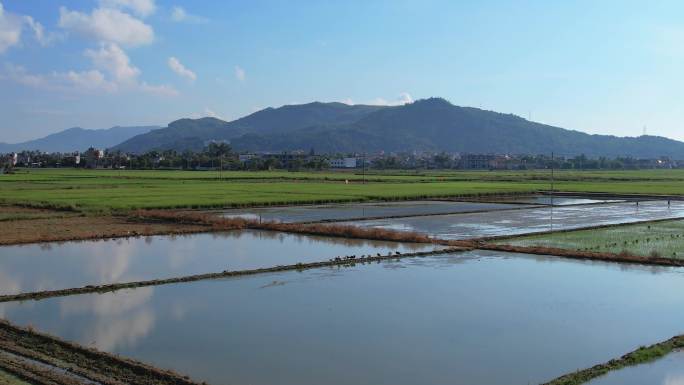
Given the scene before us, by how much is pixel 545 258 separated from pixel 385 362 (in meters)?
9.05

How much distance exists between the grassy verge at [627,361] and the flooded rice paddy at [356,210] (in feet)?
52.4

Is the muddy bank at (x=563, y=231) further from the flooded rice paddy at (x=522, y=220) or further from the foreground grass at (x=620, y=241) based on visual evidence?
the flooded rice paddy at (x=522, y=220)

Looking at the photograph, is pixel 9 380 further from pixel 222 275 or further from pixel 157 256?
pixel 157 256

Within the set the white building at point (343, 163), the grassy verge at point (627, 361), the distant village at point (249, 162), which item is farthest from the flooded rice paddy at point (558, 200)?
the white building at point (343, 163)

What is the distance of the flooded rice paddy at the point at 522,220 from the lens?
20891 millimetres

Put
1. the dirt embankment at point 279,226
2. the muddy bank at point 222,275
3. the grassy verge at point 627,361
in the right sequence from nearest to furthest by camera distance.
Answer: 1. the grassy verge at point 627,361
2. the muddy bank at point 222,275
3. the dirt embankment at point 279,226

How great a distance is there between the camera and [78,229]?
1944 centimetres

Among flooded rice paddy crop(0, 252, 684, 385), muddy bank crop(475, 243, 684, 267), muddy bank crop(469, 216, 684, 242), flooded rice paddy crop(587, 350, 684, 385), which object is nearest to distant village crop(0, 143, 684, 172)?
muddy bank crop(469, 216, 684, 242)

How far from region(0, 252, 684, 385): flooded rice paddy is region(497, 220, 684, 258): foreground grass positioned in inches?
130

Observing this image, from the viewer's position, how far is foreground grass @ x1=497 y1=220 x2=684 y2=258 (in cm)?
1625

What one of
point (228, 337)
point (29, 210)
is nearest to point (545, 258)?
point (228, 337)

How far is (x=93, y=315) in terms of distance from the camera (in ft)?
30.4

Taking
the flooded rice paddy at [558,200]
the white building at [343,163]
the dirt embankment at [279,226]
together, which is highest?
the white building at [343,163]

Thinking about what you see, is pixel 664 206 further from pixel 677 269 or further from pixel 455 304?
pixel 455 304
